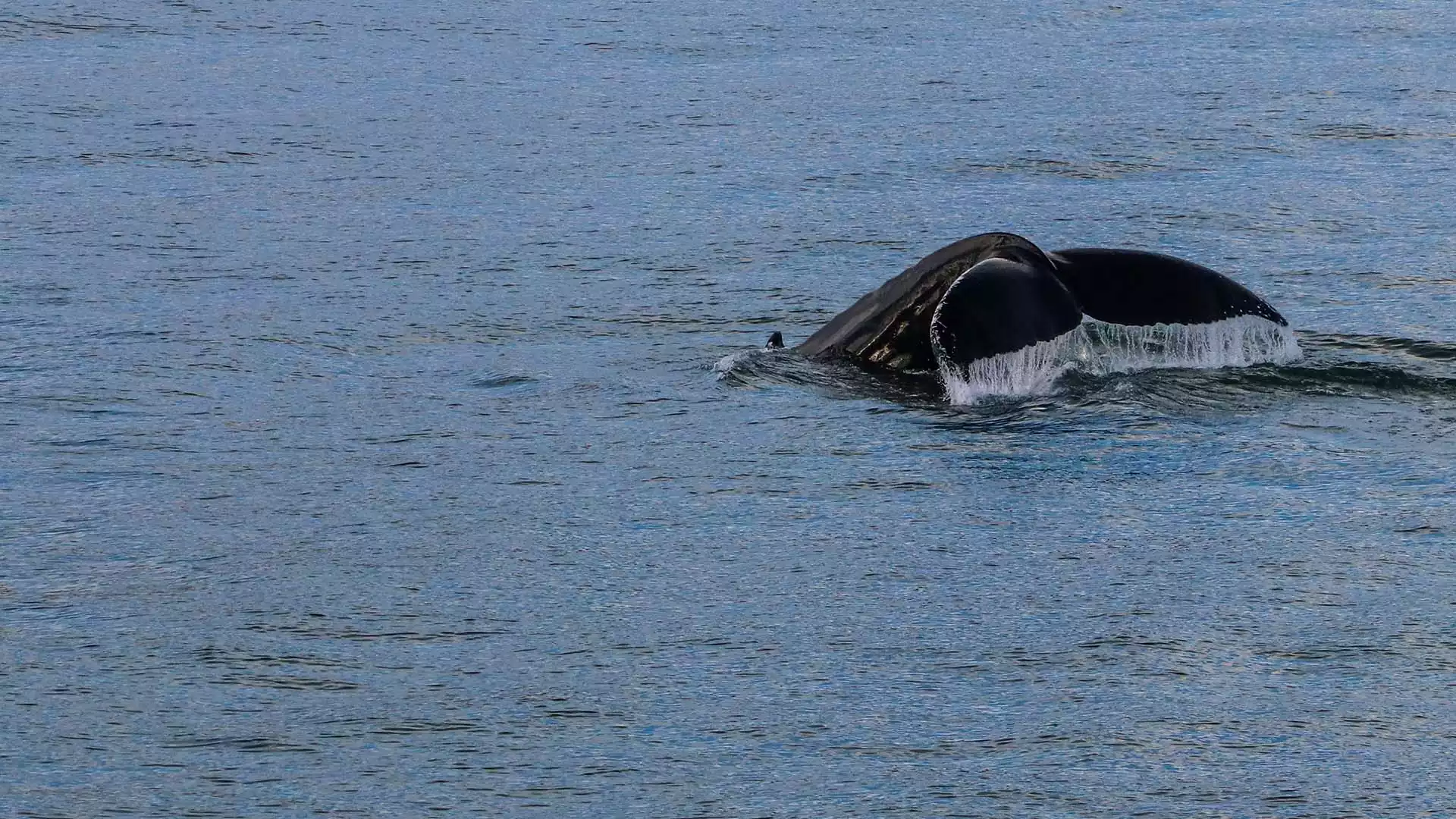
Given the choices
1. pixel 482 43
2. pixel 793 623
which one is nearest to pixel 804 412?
pixel 793 623

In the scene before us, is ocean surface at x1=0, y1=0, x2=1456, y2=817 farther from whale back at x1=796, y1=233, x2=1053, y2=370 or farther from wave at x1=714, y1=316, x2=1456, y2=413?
whale back at x1=796, y1=233, x2=1053, y2=370

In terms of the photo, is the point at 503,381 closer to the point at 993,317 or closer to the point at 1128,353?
the point at 993,317

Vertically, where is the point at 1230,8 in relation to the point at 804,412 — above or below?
above

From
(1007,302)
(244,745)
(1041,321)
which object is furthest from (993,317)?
(244,745)

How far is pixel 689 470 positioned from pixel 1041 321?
4.91 feet

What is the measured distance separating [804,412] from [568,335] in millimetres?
1655

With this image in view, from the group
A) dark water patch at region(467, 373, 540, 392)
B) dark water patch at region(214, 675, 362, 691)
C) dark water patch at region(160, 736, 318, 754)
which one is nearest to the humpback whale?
dark water patch at region(467, 373, 540, 392)

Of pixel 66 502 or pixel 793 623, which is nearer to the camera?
pixel 793 623

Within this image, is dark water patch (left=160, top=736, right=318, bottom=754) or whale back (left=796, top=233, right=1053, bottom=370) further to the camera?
whale back (left=796, top=233, right=1053, bottom=370)

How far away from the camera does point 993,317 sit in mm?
8297

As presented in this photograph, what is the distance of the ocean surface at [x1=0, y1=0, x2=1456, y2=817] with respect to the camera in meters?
5.43

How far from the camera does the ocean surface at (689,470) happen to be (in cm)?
543

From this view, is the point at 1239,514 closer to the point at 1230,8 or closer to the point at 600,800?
the point at 600,800

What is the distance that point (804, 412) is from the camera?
8.55 metres
